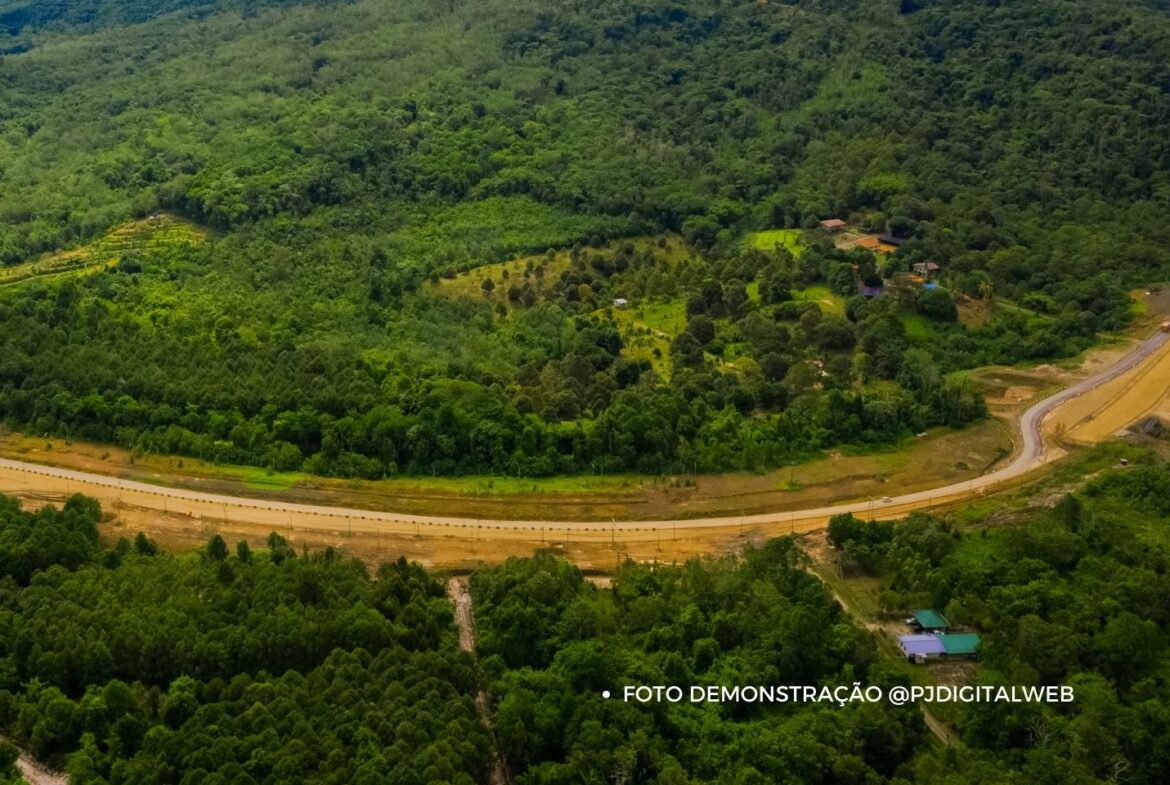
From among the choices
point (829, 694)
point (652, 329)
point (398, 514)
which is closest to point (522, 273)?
point (652, 329)

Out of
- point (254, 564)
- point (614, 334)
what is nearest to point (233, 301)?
point (614, 334)

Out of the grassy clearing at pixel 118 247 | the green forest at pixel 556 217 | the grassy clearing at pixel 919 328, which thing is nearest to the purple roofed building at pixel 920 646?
the green forest at pixel 556 217

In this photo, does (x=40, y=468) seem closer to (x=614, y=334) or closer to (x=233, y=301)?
(x=233, y=301)

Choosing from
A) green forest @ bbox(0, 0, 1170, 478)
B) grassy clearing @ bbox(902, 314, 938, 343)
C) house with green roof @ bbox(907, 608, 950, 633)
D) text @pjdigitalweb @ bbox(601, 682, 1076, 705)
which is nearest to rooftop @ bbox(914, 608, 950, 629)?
house with green roof @ bbox(907, 608, 950, 633)

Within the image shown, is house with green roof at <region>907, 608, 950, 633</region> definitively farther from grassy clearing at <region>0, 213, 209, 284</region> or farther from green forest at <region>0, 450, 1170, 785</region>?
grassy clearing at <region>0, 213, 209, 284</region>

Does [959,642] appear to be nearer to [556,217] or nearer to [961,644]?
[961,644]

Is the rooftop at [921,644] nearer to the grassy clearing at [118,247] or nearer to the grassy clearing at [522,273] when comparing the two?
the grassy clearing at [522,273]
